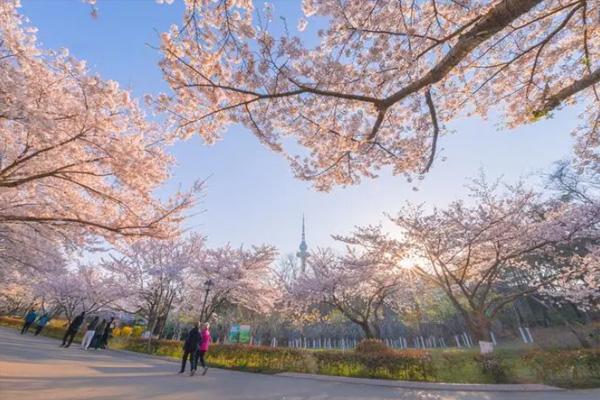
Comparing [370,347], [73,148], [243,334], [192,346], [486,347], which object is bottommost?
[192,346]

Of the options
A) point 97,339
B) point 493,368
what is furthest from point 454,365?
point 97,339

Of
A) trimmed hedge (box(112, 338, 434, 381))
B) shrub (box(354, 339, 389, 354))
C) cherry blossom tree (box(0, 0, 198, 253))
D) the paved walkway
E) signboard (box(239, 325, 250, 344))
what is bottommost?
the paved walkway

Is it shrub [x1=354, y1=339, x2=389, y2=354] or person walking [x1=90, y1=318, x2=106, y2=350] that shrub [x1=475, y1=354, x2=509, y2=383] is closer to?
shrub [x1=354, y1=339, x2=389, y2=354]

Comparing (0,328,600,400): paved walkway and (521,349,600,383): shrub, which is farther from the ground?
(521,349,600,383): shrub

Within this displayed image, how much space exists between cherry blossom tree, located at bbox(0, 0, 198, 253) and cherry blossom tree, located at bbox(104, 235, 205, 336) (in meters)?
11.4

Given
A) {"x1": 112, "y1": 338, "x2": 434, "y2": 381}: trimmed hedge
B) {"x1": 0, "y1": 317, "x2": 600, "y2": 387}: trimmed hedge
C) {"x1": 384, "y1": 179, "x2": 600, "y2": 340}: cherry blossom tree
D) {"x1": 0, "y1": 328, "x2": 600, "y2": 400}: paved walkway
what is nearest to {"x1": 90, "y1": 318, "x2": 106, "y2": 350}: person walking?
{"x1": 112, "y1": 338, "x2": 434, "y2": 381}: trimmed hedge

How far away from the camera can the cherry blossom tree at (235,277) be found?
18844 millimetres

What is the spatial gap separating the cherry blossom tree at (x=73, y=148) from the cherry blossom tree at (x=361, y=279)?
10.3 metres

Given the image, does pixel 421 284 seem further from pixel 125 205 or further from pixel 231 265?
pixel 125 205

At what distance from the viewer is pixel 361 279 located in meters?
16.4

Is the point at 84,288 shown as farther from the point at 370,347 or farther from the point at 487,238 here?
the point at 487,238

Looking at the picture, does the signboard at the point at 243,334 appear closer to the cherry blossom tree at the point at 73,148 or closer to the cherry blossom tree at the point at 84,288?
the cherry blossom tree at the point at 84,288

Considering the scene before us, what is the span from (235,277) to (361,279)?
856 centimetres

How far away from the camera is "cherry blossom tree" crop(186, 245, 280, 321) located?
61.8 ft
